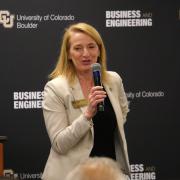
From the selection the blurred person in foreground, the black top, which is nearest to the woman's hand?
the black top

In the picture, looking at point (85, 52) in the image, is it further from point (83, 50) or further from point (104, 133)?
point (104, 133)

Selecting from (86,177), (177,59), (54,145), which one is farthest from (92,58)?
(177,59)

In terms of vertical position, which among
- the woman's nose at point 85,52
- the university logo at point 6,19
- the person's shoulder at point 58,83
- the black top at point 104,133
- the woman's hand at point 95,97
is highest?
the university logo at point 6,19

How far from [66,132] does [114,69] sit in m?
2.22

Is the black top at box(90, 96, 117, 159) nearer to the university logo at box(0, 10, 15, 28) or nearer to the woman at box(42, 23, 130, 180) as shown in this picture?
the woman at box(42, 23, 130, 180)

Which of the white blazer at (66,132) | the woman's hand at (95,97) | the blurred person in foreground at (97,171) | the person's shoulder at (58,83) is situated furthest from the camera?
the person's shoulder at (58,83)

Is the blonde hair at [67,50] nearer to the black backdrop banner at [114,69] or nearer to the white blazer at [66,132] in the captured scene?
the white blazer at [66,132]

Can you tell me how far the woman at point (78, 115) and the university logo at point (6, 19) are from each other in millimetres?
1908

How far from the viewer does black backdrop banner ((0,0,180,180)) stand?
4.55 metres

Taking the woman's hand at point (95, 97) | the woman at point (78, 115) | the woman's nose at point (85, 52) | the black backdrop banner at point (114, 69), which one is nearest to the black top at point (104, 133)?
the woman at point (78, 115)

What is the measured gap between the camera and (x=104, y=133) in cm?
267

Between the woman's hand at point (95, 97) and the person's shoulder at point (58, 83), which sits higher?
the person's shoulder at point (58, 83)

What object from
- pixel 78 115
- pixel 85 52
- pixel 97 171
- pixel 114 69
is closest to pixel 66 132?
pixel 78 115

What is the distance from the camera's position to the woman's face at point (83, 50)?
2711 mm
